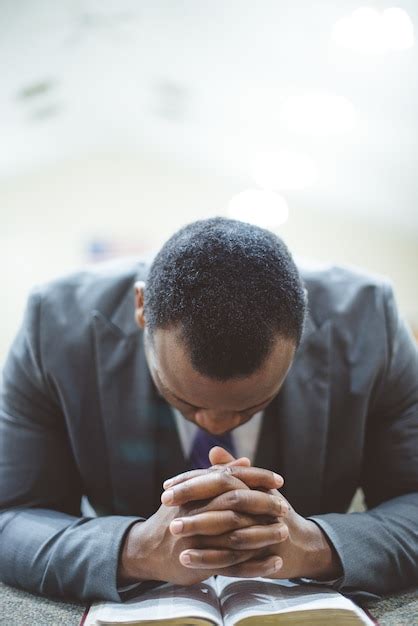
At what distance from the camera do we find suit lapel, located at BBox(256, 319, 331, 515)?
3.93 feet

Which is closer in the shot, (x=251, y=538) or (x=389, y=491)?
(x=251, y=538)

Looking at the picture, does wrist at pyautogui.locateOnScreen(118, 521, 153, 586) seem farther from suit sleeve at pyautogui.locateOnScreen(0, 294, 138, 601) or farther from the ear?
the ear

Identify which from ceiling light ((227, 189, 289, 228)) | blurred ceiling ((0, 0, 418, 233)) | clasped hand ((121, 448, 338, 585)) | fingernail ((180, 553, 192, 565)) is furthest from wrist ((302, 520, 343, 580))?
ceiling light ((227, 189, 289, 228))

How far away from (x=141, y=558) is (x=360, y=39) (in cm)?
223

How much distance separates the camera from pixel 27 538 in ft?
3.39

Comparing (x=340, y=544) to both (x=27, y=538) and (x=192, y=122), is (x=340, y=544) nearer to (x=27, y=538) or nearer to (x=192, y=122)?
(x=27, y=538)

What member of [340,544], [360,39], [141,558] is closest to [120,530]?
[141,558]

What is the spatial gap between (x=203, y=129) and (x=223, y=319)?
434 centimetres

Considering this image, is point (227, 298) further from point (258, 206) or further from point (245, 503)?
point (258, 206)

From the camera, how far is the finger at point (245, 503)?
91 centimetres

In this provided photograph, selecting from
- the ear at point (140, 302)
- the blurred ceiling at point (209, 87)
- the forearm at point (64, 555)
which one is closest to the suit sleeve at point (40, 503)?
the forearm at point (64, 555)

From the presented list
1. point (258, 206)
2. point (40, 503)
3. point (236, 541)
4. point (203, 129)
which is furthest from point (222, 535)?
point (203, 129)

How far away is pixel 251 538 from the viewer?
89 cm

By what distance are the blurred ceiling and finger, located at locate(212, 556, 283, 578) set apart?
1917 millimetres
